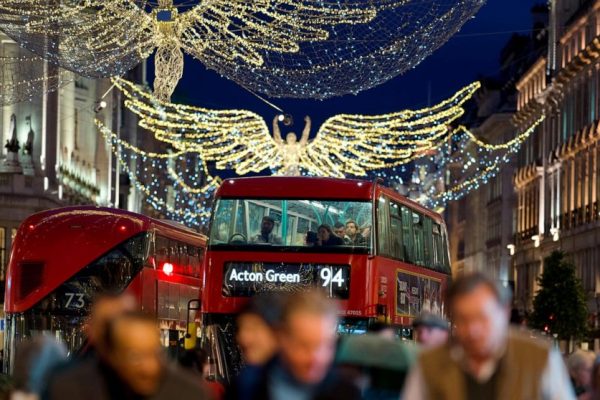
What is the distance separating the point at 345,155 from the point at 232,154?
135 inches

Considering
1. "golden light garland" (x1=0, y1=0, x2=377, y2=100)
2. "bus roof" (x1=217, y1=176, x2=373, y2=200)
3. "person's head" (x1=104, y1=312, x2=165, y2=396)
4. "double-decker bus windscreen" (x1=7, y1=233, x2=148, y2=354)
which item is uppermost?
"golden light garland" (x1=0, y1=0, x2=377, y2=100)

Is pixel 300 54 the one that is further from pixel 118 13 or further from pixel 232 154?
pixel 232 154

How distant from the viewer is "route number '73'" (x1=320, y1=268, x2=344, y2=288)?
25078 mm

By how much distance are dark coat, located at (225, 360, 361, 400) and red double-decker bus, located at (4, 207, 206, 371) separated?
74.0 feet

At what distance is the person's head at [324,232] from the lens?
25.6m

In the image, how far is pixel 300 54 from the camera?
2564 cm

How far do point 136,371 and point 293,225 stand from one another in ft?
63.9

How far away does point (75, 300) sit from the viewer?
29.9 meters

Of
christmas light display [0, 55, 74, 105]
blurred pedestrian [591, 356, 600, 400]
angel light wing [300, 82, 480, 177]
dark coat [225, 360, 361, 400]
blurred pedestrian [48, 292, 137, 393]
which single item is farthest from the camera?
angel light wing [300, 82, 480, 177]

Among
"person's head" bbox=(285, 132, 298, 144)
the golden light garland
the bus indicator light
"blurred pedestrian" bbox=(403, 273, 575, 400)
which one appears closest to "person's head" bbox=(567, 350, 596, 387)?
"blurred pedestrian" bbox=(403, 273, 575, 400)

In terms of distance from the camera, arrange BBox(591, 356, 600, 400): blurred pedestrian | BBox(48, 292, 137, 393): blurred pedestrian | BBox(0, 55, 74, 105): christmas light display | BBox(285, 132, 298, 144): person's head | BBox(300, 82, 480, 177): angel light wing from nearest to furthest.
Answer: BBox(48, 292, 137, 393): blurred pedestrian < BBox(591, 356, 600, 400): blurred pedestrian < BBox(0, 55, 74, 105): christmas light display < BBox(300, 82, 480, 177): angel light wing < BBox(285, 132, 298, 144): person's head

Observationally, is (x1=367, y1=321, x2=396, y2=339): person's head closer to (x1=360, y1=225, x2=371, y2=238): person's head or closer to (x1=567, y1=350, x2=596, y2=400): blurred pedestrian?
(x1=567, y1=350, x2=596, y2=400): blurred pedestrian

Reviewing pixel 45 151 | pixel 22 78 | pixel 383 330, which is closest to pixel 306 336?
pixel 383 330

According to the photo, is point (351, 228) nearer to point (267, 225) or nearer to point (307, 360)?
point (267, 225)
